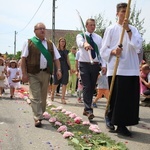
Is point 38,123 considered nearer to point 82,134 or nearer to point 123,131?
point 82,134

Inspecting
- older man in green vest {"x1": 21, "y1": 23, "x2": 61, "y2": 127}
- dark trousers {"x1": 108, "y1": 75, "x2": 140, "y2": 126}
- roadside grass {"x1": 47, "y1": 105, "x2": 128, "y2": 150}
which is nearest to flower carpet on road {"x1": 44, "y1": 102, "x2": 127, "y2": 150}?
roadside grass {"x1": 47, "y1": 105, "x2": 128, "y2": 150}

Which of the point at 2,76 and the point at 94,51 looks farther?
the point at 2,76

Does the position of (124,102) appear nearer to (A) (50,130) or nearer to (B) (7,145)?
(A) (50,130)

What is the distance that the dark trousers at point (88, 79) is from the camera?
7.04 m

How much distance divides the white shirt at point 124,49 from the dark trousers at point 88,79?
128cm

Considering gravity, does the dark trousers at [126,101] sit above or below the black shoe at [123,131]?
above

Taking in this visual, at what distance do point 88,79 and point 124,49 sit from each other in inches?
63.8

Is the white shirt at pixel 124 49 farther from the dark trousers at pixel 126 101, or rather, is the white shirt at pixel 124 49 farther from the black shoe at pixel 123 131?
the black shoe at pixel 123 131

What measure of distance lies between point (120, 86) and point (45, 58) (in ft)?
5.91

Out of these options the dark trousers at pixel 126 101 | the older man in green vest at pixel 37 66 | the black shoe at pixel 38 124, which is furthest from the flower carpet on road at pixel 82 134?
the older man in green vest at pixel 37 66

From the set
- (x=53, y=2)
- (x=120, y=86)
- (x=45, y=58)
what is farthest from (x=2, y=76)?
(x=53, y=2)

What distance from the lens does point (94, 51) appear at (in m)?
7.14

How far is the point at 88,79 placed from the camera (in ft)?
23.3

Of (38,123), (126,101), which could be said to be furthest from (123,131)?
(38,123)
